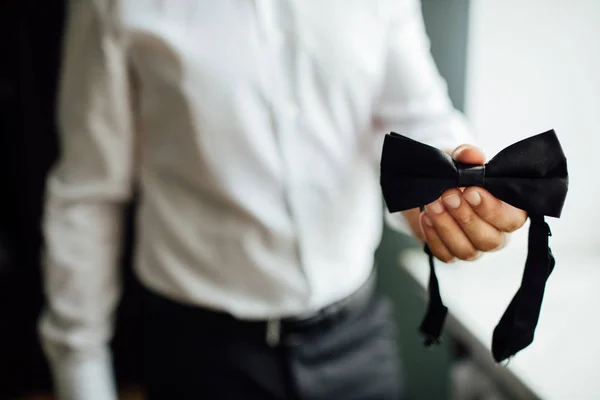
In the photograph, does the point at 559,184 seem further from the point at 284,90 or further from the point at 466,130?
the point at 284,90

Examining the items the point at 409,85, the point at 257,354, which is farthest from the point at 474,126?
the point at 257,354

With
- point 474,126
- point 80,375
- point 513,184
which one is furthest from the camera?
point 80,375

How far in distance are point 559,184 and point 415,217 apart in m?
0.13

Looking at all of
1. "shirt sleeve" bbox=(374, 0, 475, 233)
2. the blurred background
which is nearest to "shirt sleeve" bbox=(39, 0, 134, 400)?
the blurred background

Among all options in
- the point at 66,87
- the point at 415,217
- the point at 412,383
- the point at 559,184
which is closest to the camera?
the point at 559,184

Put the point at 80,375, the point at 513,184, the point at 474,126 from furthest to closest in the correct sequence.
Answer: the point at 80,375
the point at 474,126
the point at 513,184

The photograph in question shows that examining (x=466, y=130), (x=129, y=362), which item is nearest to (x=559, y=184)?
(x=466, y=130)

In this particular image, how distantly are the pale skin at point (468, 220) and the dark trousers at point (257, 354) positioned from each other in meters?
0.27

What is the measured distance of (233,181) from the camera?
1.67 feet

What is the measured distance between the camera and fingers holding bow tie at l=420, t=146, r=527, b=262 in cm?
31

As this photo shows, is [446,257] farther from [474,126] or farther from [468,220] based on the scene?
[474,126]

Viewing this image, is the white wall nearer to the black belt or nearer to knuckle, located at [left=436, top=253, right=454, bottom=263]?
knuckle, located at [left=436, top=253, right=454, bottom=263]

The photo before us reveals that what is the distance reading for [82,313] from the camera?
0.59 m

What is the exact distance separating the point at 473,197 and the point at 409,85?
0.87 ft
